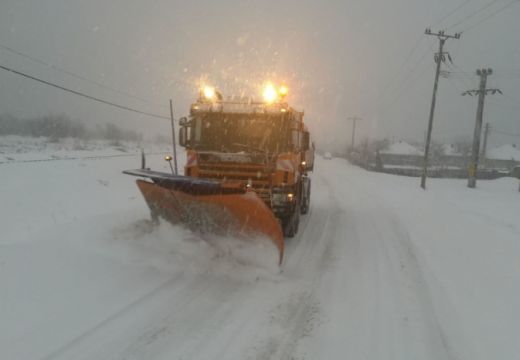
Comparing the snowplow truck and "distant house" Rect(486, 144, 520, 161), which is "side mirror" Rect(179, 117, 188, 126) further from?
"distant house" Rect(486, 144, 520, 161)

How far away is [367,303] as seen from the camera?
4.44 metres

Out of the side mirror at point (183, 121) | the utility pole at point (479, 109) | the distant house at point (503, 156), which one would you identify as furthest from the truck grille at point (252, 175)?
the distant house at point (503, 156)

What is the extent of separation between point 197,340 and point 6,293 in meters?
2.37

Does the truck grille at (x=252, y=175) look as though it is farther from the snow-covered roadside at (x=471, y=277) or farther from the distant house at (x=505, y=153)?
the distant house at (x=505, y=153)

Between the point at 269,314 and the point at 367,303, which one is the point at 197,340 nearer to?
the point at 269,314

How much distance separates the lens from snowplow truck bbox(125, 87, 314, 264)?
17.1 ft

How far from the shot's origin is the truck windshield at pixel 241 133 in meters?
7.10

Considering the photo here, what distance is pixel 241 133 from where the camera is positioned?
7.22 meters

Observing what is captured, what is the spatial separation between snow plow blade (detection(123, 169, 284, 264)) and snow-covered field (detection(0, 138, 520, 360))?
352mm

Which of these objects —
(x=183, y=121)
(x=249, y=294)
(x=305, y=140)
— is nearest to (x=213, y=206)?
(x=249, y=294)

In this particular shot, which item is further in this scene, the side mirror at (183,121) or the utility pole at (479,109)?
the utility pole at (479,109)

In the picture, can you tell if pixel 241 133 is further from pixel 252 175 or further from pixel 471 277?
pixel 471 277

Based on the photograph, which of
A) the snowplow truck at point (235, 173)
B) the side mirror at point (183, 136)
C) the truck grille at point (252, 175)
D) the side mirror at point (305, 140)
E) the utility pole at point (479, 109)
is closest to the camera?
the snowplow truck at point (235, 173)

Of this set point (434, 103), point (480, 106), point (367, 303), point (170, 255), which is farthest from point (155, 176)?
point (480, 106)
